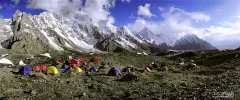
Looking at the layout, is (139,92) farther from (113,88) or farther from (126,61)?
(126,61)

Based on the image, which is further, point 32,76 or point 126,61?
point 126,61

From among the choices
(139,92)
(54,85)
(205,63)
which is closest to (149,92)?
(139,92)

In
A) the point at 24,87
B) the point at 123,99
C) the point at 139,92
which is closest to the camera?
the point at 123,99

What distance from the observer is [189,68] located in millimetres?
41656

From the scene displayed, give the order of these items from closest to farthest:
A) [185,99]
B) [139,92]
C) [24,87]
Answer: [185,99]
[139,92]
[24,87]

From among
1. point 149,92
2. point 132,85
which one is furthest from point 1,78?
point 149,92

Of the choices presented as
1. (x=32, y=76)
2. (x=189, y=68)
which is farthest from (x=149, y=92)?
(x=189, y=68)

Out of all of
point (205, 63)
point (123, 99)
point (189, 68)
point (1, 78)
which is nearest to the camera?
point (123, 99)

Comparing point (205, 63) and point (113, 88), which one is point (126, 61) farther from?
point (113, 88)

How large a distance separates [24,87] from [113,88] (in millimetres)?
8127

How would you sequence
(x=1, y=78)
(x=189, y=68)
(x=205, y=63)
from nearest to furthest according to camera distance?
1. (x=1, y=78)
2. (x=189, y=68)
3. (x=205, y=63)

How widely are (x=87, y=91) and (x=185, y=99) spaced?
9.23 m

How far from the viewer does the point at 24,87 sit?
23.9 meters

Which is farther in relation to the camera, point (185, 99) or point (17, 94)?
point (17, 94)
